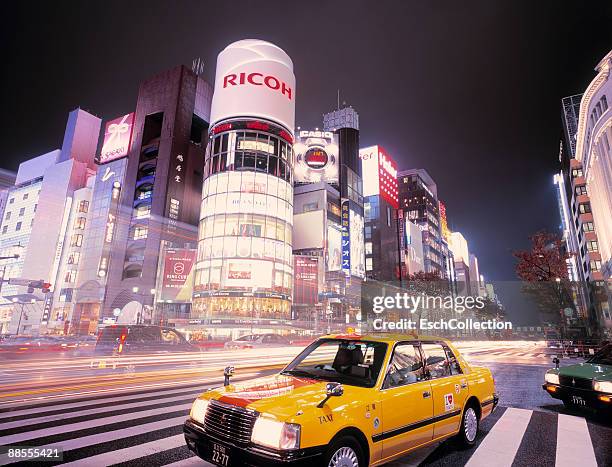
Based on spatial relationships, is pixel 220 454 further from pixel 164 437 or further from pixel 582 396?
pixel 582 396

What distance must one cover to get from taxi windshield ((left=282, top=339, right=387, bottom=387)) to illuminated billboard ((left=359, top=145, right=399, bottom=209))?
3923 inches

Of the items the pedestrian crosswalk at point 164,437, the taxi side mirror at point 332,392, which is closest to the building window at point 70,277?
the pedestrian crosswalk at point 164,437

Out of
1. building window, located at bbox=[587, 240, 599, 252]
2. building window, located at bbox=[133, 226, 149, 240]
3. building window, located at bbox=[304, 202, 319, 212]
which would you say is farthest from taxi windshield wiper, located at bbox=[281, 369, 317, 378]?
building window, located at bbox=[304, 202, 319, 212]

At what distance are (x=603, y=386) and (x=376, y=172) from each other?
9828 centimetres

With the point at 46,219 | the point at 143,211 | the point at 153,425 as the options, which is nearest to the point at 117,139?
the point at 143,211

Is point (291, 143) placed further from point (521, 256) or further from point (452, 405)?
point (452, 405)

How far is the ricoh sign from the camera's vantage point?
5684cm

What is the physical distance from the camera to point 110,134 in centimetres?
7681

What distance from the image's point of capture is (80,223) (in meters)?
71.6

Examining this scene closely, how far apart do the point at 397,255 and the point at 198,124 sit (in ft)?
202

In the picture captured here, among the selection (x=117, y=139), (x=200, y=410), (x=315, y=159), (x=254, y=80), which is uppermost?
(x=254, y=80)

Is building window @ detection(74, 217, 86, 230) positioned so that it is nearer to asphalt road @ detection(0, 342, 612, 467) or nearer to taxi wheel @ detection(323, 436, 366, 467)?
asphalt road @ detection(0, 342, 612, 467)

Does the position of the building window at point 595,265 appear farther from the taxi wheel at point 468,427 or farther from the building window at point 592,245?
the taxi wheel at point 468,427

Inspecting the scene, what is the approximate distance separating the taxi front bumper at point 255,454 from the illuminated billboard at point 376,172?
3993 inches
